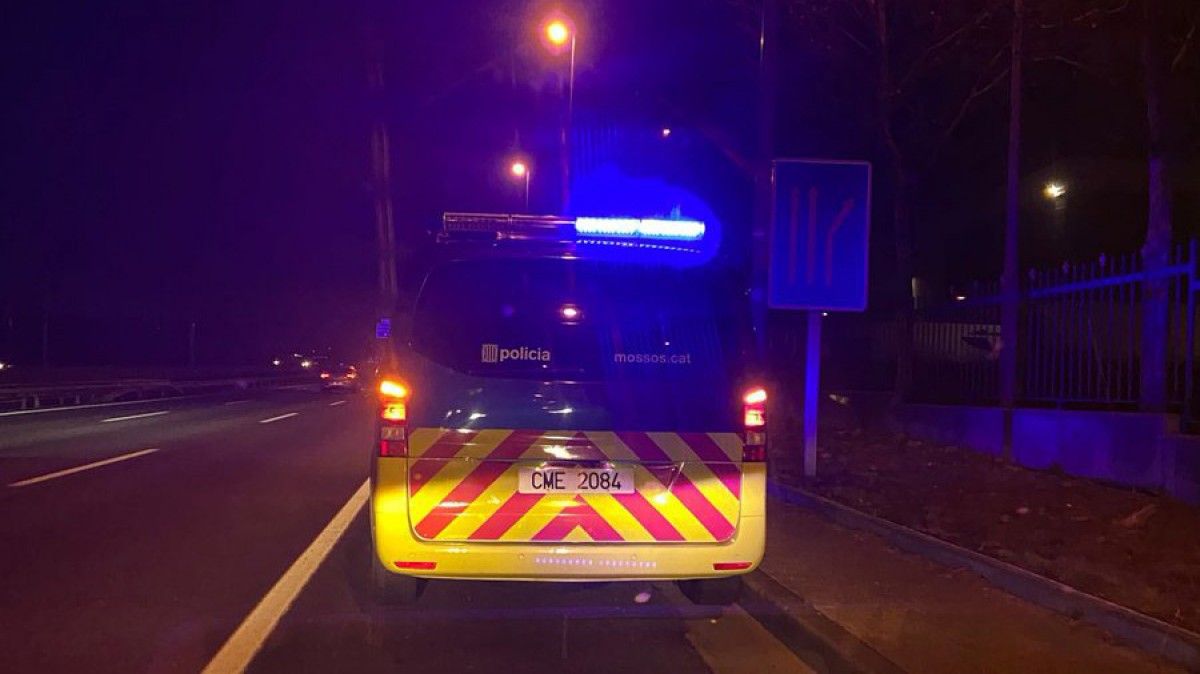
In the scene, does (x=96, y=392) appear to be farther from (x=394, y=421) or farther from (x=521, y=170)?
(x=394, y=421)

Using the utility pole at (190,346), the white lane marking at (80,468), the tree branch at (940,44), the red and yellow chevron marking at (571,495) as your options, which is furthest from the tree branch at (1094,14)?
the utility pole at (190,346)

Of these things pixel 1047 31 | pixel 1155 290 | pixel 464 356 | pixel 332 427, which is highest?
pixel 1047 31

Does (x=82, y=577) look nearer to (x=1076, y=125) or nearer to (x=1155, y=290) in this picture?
(x=1155, y=290)

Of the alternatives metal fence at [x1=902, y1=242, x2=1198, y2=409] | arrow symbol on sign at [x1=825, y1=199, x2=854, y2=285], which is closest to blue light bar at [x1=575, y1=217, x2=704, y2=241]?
arrow symbol on sign at [x1=825, y1=199, x2=854, y2=285]

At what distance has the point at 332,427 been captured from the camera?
20250mm

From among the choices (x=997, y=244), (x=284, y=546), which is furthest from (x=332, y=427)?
(x=997, y=244)

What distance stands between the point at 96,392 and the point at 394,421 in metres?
30.3

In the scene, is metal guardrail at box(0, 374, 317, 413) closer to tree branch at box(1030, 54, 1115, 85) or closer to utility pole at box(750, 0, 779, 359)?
utility pole at box(750, 0, 779, 359)

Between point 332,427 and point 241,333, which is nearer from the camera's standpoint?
point 332,427

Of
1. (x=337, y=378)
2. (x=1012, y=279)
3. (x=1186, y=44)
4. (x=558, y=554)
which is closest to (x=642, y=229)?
(x=558, y=554)

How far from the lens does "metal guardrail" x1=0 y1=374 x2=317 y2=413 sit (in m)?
27.2

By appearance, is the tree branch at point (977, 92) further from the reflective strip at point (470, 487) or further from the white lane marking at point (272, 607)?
the reflective strip at point (470, 487)

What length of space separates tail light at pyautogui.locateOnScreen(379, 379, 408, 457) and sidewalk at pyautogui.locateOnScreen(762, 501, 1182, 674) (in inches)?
106

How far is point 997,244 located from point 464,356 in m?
23.9
